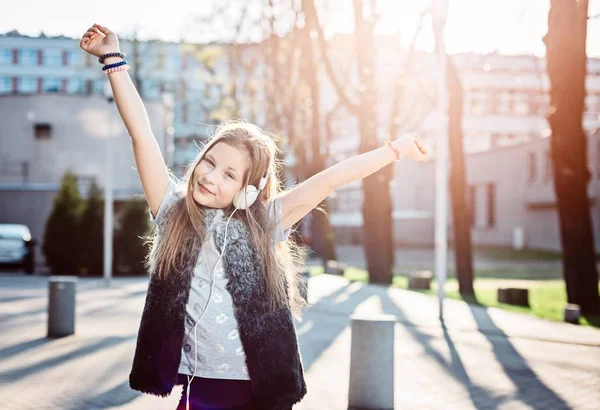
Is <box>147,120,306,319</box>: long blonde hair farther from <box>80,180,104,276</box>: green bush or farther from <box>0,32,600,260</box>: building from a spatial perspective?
<box>80,180,104,276</box>: green bush

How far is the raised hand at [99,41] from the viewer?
3412mm

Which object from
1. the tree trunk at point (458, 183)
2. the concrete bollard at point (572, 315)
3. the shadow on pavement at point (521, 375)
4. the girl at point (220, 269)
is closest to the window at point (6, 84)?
the tree trunk at point (458, 183)

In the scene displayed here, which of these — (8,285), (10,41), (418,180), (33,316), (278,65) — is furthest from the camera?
(10,41)

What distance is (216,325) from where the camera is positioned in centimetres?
326

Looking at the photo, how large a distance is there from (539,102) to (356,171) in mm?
74889

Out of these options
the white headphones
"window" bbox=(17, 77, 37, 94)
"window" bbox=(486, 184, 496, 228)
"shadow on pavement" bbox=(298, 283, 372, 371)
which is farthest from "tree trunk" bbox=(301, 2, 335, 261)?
"window" bbox=(17, 77, 37, 94)

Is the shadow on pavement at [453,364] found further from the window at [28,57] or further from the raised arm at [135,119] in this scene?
the window at [28,57]

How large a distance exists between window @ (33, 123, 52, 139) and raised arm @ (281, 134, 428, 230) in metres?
43.7

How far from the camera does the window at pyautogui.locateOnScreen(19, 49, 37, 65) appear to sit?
3425 inches

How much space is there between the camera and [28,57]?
286 feet

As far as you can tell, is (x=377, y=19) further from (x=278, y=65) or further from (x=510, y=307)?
(x=278, y=65)

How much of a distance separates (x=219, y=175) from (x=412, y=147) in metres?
0.85

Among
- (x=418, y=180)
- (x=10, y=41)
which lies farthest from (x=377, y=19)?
(x=10, y=41)

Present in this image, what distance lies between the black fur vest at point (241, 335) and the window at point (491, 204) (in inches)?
2368
